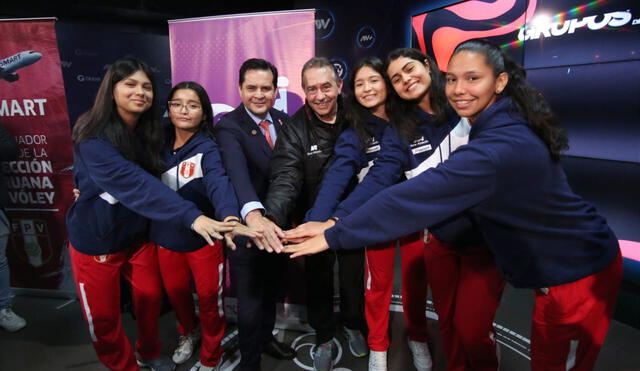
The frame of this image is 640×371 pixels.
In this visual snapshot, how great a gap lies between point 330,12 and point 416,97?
16.8ft

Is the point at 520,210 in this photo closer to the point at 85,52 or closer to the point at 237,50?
the point at 237,50

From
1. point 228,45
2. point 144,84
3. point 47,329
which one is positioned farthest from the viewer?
point 228,45

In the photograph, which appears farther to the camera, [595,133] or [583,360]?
[595,133]

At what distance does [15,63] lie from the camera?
2686 millimetres

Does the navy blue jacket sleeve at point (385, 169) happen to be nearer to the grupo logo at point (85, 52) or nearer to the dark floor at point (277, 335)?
the dark floor at point (277, 335)

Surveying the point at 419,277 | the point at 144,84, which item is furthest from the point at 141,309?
the point at 419,277

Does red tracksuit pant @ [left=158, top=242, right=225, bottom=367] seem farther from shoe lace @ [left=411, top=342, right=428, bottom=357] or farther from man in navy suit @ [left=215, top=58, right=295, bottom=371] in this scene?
shoe lace @ [left=411, top=342, right=428, bottom=357]

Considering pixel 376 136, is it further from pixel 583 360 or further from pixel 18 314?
pixel 18 314

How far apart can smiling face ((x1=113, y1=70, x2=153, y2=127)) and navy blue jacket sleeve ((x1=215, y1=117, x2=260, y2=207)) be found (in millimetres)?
403

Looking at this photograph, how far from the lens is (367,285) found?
209cm

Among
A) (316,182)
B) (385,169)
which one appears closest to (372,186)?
(385,169)

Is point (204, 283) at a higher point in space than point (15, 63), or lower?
lower

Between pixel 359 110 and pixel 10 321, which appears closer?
pixel 359 110

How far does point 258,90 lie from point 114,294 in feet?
4.25
